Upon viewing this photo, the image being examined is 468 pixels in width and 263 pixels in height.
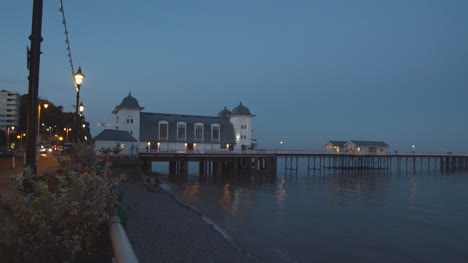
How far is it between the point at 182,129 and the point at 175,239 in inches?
1832

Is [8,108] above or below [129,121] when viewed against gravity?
above

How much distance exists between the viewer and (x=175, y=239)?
1347 cm

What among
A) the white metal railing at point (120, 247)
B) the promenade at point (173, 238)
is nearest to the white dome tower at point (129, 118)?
the promenade at point (173, 238)

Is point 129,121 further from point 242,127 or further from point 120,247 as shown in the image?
point 120,247

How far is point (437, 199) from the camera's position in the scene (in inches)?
1259

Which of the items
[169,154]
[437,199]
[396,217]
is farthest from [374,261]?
[169,154]

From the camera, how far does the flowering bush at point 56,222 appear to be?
3828 mm

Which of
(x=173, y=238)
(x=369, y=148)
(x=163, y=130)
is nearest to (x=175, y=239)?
(x=173, y=238)

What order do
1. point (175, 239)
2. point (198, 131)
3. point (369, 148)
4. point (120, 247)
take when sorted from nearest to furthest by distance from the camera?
1. point (120, 247)
2. point (175, 239)
3. point (198, 131)
4. point (369, 148)

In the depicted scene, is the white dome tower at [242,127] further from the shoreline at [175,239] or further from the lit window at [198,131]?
the shoreline at [175,239]

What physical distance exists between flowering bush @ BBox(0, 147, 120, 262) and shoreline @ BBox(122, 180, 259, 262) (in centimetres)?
622

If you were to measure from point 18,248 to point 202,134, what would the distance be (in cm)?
5630

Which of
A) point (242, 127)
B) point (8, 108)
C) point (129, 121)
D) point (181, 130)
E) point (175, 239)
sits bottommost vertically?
point (175, 239)

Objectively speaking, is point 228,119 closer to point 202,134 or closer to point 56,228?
point 202,134
